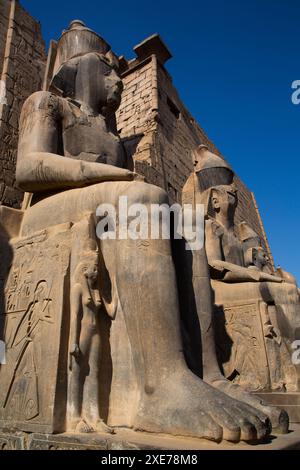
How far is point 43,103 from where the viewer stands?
2.43 meters

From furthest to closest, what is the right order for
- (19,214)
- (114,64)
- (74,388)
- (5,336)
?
(114,64) < (19,214) < (5,336) < (74,388)

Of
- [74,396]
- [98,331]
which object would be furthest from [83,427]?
[98,331]

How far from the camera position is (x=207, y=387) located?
1.48 m

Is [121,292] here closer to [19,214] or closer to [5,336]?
[5,336]

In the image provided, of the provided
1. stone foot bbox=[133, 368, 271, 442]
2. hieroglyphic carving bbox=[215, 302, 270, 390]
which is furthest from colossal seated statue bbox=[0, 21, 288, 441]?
hieroglyphic carving bbox=[215, 302, 270, 390]

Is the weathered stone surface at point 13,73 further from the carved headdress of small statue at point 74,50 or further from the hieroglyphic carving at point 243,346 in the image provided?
the hieroglyphic carving at point 243,346

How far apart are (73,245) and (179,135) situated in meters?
11.0

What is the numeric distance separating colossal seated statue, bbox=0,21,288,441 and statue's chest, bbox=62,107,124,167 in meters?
0.31

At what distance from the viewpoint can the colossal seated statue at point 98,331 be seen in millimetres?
1458

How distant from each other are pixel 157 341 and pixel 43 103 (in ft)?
5.51

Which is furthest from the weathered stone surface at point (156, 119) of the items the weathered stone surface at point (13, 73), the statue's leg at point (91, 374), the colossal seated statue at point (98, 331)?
the statue's leg at point (91, 374)

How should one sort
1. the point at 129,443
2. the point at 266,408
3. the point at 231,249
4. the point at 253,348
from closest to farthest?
the point at 129,443 < the point at 266,408 < the point at 253,348 < the point at 231,249

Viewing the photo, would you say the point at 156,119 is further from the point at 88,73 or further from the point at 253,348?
the point at 253,348
